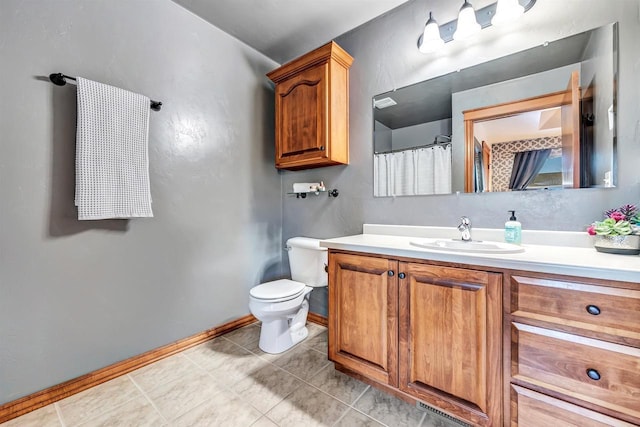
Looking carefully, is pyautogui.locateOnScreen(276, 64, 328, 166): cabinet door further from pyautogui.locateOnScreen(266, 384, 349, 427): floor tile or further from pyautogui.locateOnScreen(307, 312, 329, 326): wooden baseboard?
pyautogui.locateOnScreen(266, 384, 349, 427): floor tile

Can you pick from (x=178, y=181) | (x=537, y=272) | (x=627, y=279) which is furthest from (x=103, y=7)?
(x=627, y=279)

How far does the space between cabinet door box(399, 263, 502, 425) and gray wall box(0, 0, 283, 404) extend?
1.50 m

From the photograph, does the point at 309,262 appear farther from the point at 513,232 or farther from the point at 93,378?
the point at 93,378

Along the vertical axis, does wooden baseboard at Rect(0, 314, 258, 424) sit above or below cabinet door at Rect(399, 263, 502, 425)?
below

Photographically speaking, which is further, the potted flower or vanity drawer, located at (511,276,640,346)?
the potted flower

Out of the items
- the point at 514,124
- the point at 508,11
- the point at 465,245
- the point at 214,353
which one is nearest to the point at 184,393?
the point at 214,353

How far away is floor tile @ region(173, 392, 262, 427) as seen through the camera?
122 centimetres

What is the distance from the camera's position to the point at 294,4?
1801mm

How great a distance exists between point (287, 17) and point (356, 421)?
2570 millimetres

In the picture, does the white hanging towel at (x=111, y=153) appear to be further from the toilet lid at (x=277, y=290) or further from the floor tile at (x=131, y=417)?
the floor tile at (x=131, y=417)

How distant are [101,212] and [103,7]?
3.94 ft

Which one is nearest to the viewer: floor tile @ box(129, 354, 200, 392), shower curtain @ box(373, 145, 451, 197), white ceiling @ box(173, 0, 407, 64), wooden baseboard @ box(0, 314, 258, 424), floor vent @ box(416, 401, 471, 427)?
floor vent @ box(416, 401, 471, 427)

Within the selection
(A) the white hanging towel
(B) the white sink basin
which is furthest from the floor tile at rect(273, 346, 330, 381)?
(A) the white hanging towel

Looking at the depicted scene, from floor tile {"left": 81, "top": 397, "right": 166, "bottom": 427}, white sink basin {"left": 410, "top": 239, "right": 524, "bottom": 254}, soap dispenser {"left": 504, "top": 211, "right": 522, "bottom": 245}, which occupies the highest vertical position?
soap dispenser {"left": 504, "top": 211, "right": 522, "bottom": 245}
